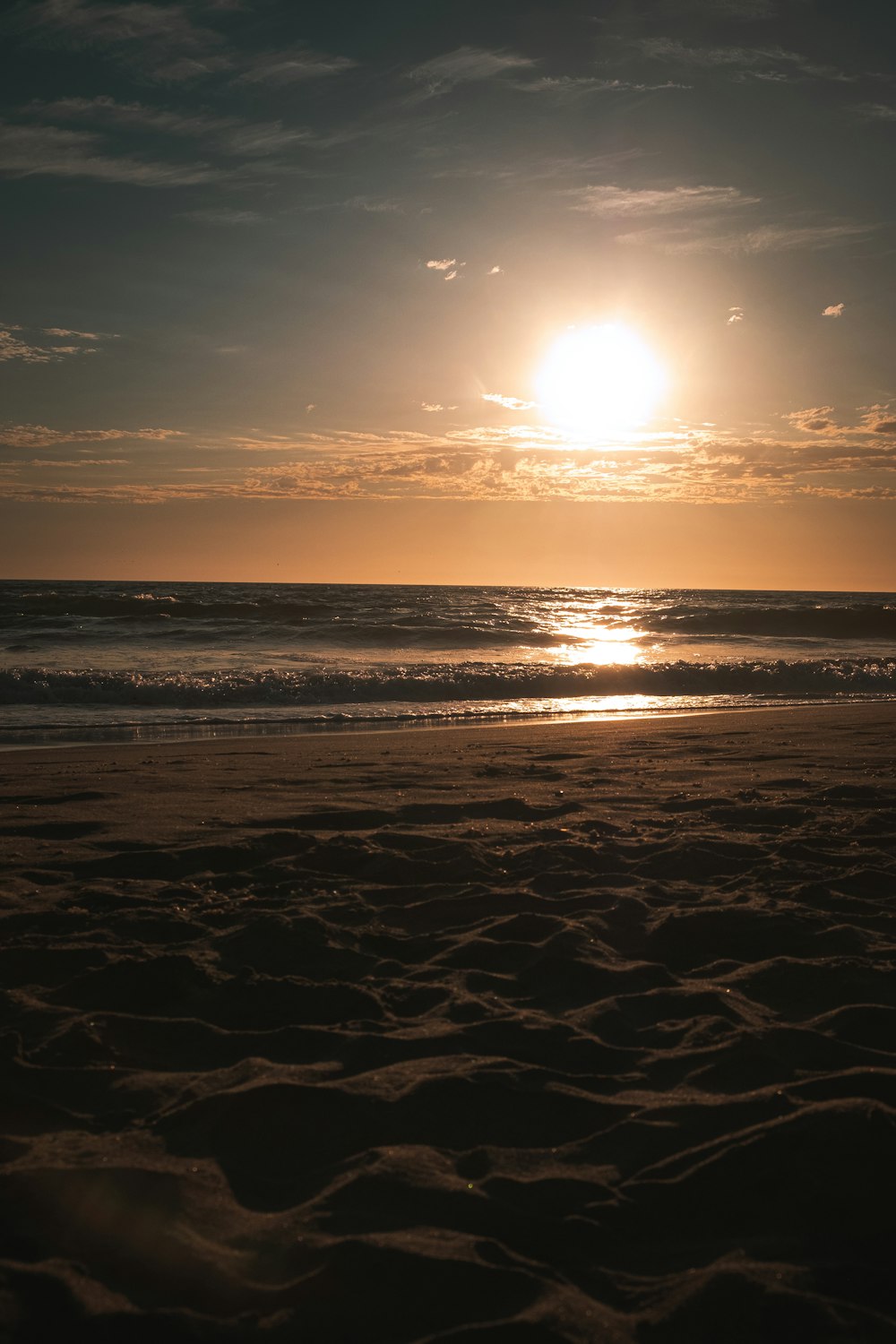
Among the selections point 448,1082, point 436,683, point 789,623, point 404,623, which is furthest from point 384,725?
point 789,623

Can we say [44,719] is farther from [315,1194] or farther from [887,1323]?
[887,1323]

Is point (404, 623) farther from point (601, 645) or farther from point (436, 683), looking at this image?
point (436, 683)

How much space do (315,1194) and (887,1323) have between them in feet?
3.69

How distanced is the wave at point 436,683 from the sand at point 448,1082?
9.05 metres

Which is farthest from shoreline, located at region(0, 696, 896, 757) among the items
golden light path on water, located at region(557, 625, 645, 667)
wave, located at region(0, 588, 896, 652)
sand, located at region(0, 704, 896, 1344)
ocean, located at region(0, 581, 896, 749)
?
wave, located at region(0, 588, 896, 652)

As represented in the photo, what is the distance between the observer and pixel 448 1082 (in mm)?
2639

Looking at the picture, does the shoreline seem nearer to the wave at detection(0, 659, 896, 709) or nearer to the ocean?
the ocean

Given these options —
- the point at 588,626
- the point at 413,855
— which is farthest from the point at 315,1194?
the point at 588,626

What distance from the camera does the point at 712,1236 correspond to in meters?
2.06

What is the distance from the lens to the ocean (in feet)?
42.1

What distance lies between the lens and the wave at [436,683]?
14.2 m

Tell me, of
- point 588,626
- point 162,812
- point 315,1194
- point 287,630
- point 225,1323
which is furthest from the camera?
point 588,626

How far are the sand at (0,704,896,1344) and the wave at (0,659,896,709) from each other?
356 inches

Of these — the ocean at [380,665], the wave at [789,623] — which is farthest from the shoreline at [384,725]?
the wave at [789,623]
